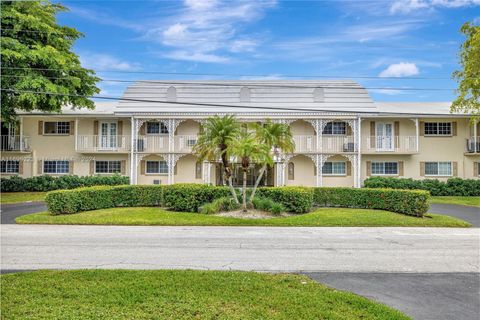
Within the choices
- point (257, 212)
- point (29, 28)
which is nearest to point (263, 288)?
point (257, 212)

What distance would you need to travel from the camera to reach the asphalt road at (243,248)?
789 centimetres

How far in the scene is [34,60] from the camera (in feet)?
65.9

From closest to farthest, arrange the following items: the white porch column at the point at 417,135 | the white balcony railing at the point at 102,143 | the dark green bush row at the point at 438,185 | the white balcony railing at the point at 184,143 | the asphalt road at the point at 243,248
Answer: the asphalt road at the point at 243,248 → the dark green bush row at the point at 438,185 → the white porch column at the point at 417,135 → the white balcony railing at the point at 184,143 → the white balcony railing at the point at 102,143

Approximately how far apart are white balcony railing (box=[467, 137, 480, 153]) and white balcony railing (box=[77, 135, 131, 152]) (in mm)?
26278

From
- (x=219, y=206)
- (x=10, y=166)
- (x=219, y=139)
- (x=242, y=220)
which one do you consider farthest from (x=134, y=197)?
(x=10, y=166)

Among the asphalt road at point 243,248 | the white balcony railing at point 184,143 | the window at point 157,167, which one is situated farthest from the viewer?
the window at point 157,167

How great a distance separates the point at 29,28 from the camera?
68.2ft

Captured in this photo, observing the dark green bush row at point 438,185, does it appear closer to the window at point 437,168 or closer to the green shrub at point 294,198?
the window at point 437,168

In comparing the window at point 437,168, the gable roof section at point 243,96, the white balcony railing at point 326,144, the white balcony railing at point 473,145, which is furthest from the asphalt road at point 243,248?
the white balcony railing at point 473,145

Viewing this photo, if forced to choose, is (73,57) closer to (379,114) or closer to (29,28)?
(29,28)

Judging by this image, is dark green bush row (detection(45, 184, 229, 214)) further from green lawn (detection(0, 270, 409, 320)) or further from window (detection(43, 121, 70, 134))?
window (detection(43, 121, 70, 134))

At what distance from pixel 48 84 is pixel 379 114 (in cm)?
2209

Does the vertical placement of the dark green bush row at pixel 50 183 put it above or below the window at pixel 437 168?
below

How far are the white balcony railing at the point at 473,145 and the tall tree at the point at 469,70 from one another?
4.78 m
